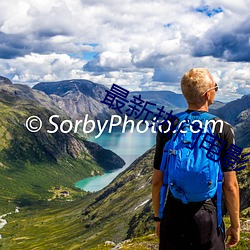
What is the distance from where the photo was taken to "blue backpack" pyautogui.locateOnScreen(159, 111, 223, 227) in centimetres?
995

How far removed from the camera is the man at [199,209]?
416 inches

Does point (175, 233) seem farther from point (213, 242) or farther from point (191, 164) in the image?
point (191, 164)

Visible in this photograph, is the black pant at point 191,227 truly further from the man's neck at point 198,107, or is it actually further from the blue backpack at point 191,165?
the man's neck at point 198,107

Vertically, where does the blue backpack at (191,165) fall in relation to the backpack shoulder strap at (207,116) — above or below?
below

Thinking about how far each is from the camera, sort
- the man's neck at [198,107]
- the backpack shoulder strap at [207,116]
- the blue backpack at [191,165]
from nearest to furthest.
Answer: the blue backpack at [191,165] → the backpack shoulder strap at [207,116] → the man's neck at [198,107]

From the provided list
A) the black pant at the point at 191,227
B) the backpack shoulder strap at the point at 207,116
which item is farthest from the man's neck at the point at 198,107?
the black pant at the point at 191,227

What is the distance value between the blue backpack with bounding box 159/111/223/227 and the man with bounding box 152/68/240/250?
1.08 ft

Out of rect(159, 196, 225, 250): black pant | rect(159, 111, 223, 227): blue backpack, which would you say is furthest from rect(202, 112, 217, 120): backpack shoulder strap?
rect(159, 196, 225, 250): black pant

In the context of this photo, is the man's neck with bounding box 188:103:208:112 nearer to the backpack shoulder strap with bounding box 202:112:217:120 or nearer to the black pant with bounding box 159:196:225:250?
the backpack shoulder strap with bounding box 202:112:217:120

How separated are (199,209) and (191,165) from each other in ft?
4.89

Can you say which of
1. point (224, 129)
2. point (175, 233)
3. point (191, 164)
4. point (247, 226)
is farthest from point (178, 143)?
point (247, 226)

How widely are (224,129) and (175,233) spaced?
11.4ft

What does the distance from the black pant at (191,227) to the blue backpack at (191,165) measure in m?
0.31

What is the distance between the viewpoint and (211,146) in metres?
10.3
